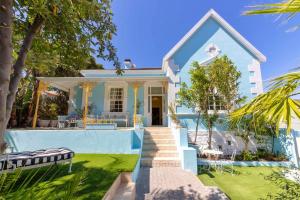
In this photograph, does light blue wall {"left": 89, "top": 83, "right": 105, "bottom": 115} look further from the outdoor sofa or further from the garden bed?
the garden bed

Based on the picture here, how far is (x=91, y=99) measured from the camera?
48.4 feet

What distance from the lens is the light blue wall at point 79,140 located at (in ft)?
31.0

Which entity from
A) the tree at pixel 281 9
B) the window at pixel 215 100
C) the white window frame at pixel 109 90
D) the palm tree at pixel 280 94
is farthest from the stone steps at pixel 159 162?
the tree at pixel 281 9

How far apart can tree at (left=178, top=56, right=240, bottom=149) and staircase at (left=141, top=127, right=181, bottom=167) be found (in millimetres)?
2537

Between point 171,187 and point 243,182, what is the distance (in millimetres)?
3160

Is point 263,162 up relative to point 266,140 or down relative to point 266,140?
down

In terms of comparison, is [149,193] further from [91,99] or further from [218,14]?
[218,14]

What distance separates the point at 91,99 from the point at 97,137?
603cm

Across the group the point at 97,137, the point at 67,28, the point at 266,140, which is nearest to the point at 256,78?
the point at 266,140

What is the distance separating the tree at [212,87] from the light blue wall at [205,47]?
240 cm

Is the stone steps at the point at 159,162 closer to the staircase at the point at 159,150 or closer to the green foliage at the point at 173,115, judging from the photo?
the staircase at the point at 159,150

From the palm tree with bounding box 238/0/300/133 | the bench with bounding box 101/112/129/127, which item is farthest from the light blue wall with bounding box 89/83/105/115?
the palm tree with bounding box 238/0/300/133

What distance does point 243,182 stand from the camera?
678 cm

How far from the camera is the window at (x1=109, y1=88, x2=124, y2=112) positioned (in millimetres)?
14844
